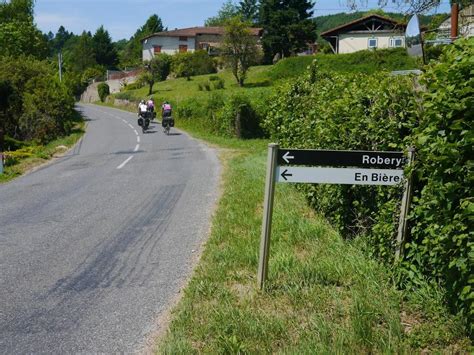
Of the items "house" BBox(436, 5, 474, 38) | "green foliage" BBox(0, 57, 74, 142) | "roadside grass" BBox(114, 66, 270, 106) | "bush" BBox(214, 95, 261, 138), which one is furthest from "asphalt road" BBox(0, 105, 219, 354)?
"roadside grass" BBox(114, 66, 270, 106)

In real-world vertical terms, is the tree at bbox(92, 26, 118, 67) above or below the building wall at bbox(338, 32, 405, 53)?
above

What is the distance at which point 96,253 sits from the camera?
6.64 m

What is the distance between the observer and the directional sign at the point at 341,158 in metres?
4.58

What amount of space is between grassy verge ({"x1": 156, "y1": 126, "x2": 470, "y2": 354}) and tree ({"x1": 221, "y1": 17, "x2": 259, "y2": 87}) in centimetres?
4865

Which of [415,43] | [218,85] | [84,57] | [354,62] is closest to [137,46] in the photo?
[84,57]

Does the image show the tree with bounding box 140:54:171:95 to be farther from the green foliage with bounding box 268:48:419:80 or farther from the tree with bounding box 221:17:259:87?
the green foliage with bounding box 268:48:419:80

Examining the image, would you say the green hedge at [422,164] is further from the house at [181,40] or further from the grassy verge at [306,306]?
the house at [181,40]

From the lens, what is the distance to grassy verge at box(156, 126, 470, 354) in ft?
11.9

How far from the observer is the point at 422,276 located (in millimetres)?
4223

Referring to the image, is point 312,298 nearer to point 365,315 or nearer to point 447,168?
point 365,315

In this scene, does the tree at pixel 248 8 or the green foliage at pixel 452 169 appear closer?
the green foliage at pixel 452 169

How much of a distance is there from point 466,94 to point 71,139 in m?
27.8

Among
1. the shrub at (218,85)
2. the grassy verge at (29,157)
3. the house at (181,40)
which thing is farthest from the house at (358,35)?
the house at (181,40)

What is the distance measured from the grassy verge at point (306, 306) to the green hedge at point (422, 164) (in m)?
0.21
